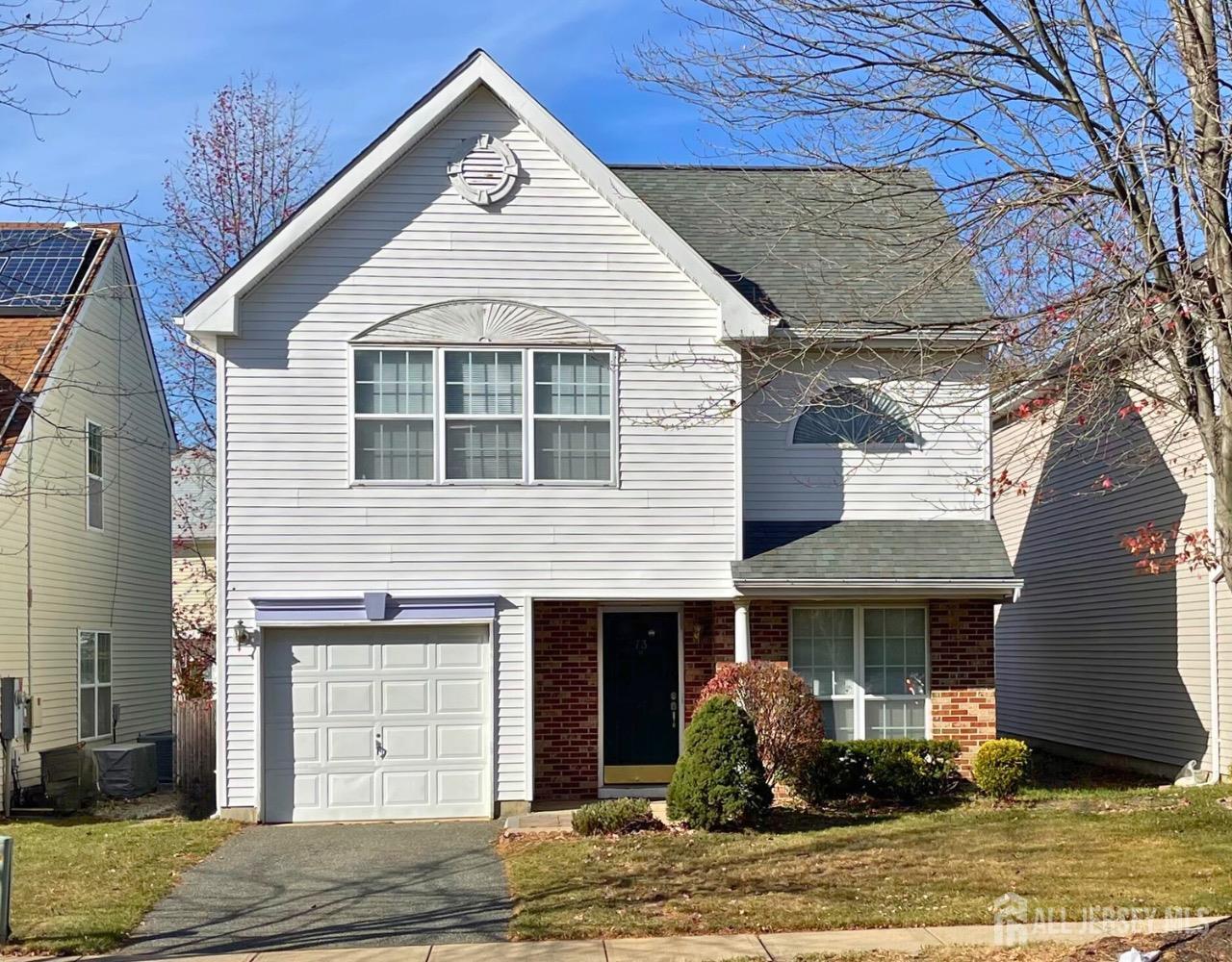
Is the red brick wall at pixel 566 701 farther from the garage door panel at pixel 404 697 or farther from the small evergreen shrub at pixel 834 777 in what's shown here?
the small evergreen shrub at pixel 834 777

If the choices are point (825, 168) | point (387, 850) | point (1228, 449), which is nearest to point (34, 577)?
point (387, 850)

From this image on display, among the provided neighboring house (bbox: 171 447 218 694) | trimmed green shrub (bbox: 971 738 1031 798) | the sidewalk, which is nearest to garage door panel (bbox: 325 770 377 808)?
the sidewalk

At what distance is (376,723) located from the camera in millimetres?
15695

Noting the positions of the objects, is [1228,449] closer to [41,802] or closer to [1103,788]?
[1103,788]

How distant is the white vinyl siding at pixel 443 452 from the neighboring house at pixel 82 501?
8.30ft

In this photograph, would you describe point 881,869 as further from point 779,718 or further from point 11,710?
point 11,710

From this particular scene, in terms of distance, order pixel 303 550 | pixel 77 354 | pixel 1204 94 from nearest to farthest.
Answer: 1. pixel 1204 94
2. pixel 303 550
3. pixel 77 354

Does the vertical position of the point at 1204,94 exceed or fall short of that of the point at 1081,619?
it exceeds it

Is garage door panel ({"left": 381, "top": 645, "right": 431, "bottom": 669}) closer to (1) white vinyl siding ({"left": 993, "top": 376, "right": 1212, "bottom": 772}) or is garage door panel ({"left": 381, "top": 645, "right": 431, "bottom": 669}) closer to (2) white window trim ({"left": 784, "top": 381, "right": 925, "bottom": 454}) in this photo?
(2) white window trim ({"left": 784, "top": 381, "right": 925, "bottom": 454})

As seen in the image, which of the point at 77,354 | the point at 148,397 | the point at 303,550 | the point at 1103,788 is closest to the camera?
the point at 303,550

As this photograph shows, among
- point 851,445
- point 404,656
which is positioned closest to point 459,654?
point 404,656

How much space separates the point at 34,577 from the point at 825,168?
1249 cm

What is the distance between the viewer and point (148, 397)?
76.9 feet

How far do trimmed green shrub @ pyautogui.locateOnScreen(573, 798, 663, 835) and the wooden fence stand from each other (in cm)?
789
